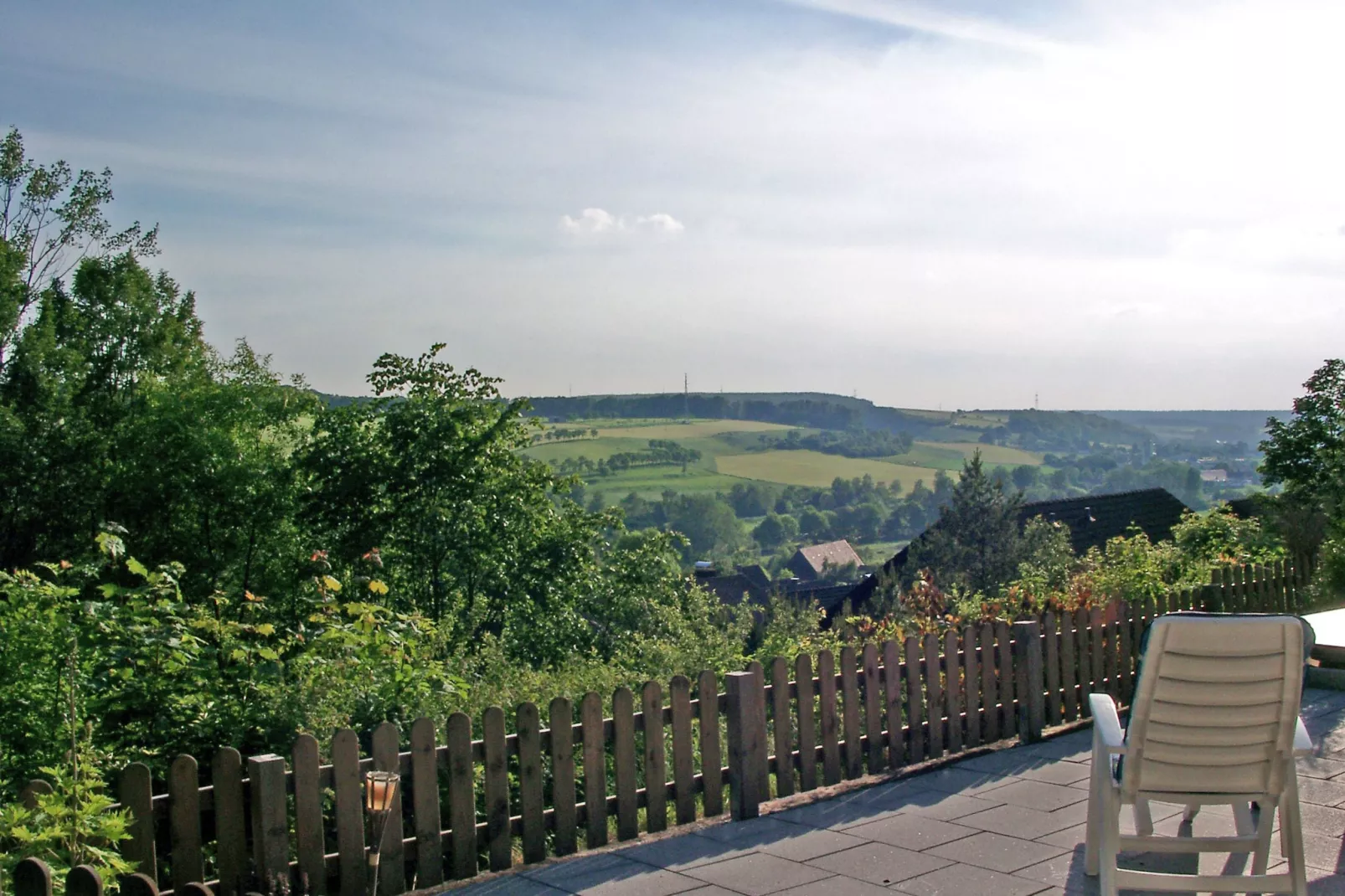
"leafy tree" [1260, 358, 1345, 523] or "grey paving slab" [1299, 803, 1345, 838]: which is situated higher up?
"leafy tree" [1260, 358, 1345, 523]

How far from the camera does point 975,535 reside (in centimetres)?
2447

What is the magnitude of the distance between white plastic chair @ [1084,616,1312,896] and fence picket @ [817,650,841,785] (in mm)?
2222

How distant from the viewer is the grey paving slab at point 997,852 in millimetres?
4809

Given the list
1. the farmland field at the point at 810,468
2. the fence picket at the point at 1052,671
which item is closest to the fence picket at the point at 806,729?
the fence picket at the point at 1052,671

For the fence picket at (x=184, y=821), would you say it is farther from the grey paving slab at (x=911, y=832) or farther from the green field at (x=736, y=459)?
the green field at (x=736, y=459)

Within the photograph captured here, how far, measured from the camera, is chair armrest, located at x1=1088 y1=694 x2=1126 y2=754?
4.02 meters

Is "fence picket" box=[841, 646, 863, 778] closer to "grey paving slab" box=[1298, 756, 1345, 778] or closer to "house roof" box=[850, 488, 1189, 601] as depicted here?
"grey paving slab" box=[1298, 756, 1345, 778]

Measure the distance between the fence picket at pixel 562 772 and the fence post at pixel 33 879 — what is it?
2514 millimetres

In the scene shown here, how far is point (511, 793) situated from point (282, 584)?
14.1 metres

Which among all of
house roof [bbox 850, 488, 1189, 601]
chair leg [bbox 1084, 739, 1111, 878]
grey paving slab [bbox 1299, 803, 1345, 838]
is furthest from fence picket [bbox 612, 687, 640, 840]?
house roof [bbox 850, 488, 1189, 601]

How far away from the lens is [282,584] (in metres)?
18.7

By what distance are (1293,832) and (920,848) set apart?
1587 millimetres

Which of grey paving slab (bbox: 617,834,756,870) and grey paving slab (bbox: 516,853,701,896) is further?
grey paving slab (bbox: 617,834,756,870)

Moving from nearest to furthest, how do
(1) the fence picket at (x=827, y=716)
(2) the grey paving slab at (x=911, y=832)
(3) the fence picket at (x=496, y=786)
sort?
(3) the fence picket at (x=496, y=786) → (2) the grey paving slab at (x=911, y=832) → (1) the fence picket at (x=827, y=716)
